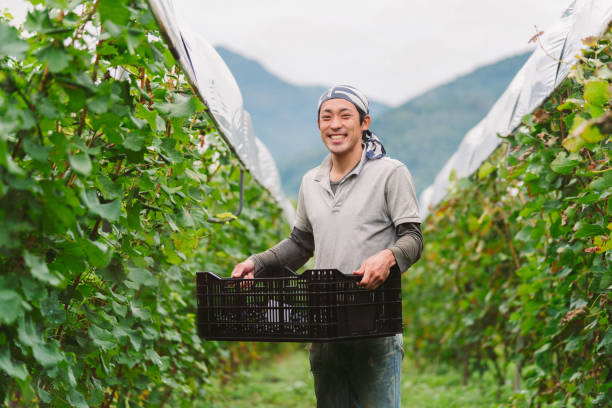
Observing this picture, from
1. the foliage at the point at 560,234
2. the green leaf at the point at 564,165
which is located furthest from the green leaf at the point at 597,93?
the green leaf at the point at 564,165

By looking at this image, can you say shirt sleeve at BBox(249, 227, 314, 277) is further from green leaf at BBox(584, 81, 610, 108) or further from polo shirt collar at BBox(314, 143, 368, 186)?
green leaf at BBox(584, 81, 610, 108)

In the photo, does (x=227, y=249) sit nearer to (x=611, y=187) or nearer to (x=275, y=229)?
(x=275, y=229)

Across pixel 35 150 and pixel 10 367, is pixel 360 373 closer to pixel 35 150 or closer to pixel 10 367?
pixel 10 367

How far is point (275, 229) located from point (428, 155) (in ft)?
147

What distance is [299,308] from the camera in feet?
7.30

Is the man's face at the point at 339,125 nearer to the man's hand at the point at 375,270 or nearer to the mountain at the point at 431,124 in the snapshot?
the man's hand at the point at 375,270

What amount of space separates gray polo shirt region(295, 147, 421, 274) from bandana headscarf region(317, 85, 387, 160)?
0.04 m

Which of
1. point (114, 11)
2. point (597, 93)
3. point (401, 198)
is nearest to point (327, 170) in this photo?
point (401, 198)

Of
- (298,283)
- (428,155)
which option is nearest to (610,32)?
(298,283)

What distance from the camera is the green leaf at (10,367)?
1.49m

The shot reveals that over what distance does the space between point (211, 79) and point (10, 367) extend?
1833 millimetres

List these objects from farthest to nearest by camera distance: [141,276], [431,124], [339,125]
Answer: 1. [431,124]
2. [339,125]
3. [141,276]

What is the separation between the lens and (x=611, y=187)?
7.35ft

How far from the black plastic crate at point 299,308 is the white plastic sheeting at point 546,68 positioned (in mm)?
1121
